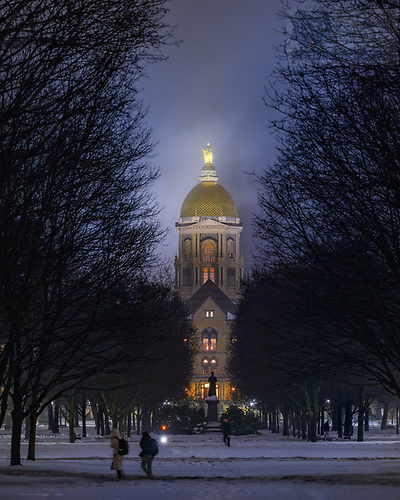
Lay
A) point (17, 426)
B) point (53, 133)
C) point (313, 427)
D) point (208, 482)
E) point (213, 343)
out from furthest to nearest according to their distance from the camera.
A: point (213, 343) < point (313, 427) < point (17, 426) < point (208, 482) < point (53, 133)

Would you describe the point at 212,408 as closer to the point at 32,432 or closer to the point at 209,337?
the point at 32,432

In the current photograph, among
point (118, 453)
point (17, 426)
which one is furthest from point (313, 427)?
point (118, 453)

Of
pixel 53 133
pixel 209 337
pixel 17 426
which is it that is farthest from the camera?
pixel 209 337

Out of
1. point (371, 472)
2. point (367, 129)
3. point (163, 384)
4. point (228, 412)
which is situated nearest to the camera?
point (367, 129)

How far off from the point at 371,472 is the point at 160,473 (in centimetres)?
565

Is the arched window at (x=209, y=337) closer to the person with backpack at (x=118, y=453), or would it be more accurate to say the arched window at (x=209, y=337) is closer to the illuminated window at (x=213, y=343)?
the illuminated window at (x=213, y=343)

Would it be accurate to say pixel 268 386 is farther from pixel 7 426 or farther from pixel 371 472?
pixel 7 426

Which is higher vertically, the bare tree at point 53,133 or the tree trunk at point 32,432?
the bare tree at point 53,133

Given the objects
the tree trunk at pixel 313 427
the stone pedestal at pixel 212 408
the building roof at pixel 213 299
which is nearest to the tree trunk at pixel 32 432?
the tree trunk at pixel 313 427

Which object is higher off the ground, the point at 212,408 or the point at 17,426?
the point at 212,408

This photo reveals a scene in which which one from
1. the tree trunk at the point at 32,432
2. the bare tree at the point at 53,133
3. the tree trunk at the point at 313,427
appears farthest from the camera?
the tree trunk at the point at 313,427

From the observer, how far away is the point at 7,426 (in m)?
115

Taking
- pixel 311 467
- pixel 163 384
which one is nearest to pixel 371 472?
pixel 311 467

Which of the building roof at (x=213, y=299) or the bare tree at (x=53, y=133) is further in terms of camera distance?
the building roof at (x=213, y=299)
